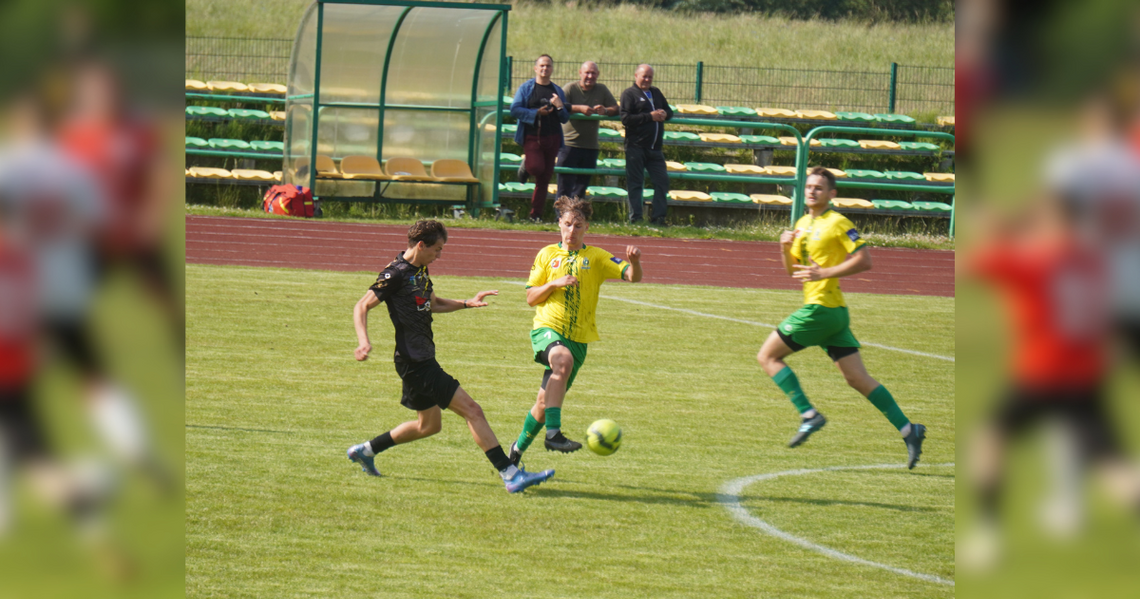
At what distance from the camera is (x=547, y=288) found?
7.57 meters

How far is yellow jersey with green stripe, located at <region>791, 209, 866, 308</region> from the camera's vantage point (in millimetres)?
7996

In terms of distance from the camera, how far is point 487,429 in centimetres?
693

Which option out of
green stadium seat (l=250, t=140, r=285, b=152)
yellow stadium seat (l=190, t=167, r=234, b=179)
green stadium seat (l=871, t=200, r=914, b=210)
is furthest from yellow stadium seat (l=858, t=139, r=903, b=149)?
yellow stadium seat (l=190, t=167, r=234, b=179)

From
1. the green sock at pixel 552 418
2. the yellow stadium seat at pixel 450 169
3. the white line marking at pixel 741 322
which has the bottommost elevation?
the white line marking at pixel 741 322

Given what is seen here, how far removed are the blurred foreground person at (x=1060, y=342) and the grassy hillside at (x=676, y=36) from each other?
35.5m

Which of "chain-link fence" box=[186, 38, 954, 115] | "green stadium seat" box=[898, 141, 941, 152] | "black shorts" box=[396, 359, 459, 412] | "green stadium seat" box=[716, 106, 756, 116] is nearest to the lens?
"black shorts" box=[396, 359, 459, 412]

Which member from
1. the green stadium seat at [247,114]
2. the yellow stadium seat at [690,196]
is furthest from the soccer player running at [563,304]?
the green stadium seat at [247,114]

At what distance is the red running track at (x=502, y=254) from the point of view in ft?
55.4

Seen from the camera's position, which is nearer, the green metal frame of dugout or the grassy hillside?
the green metal frame of dugout

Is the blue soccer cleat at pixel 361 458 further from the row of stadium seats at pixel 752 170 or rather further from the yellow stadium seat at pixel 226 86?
the yellow stadium seat at pixel 226 86

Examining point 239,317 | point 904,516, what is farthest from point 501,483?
point 239,317

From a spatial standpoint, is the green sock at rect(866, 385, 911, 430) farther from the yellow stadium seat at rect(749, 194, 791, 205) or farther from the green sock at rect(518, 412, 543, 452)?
the yellow stadium seat at rect(749, 194, 791, 205)

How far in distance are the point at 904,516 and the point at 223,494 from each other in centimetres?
388

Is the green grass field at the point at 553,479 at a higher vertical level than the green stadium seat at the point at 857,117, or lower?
lower
